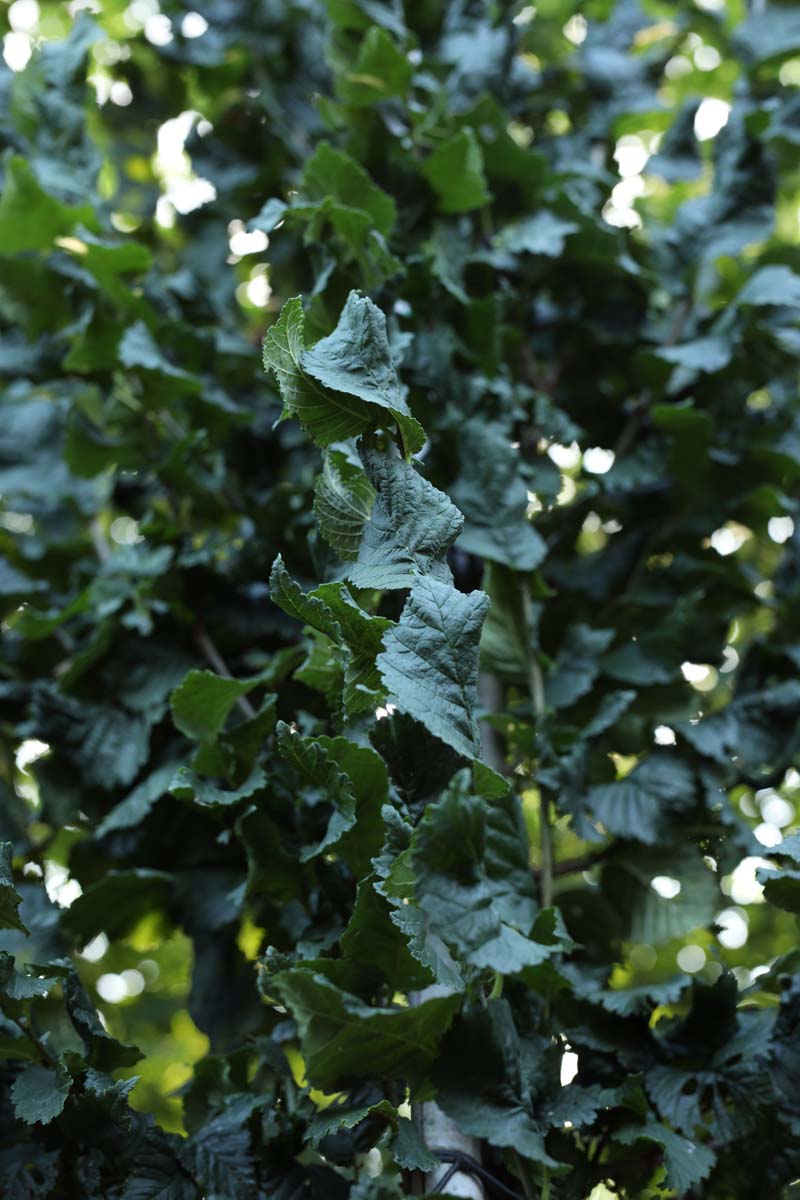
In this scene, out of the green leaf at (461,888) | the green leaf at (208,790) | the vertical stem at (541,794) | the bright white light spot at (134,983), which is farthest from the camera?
the bright white light spot at (134,983)

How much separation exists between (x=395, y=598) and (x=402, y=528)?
33cm

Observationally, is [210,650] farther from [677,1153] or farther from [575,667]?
[677,1153]

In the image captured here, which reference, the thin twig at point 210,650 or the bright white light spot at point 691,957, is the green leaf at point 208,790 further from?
the bright white light spot at point 691,957

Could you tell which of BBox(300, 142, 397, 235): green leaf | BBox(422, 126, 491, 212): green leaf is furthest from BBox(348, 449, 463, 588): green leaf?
BBox(422, 126, 491, 212): green leaf

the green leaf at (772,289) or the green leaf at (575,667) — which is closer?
the green leaf at (575,667)

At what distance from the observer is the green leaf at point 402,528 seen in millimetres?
757

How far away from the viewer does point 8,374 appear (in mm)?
1434

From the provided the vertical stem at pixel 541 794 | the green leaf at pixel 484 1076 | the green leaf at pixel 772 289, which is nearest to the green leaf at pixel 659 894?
the vertical stem at pixel 541 794

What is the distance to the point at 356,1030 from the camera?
28.2 inches

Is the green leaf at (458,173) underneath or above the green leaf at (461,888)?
above

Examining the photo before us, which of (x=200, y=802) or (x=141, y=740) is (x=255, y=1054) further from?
(x=141, y=740)

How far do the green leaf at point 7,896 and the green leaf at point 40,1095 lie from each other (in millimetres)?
111

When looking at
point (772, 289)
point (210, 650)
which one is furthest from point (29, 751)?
point (772, 289)

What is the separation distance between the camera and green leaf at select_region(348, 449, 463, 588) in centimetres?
76
